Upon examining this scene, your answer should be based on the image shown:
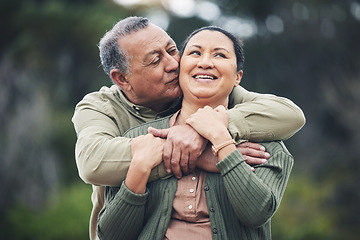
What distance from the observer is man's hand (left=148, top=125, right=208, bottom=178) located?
7.46 ft

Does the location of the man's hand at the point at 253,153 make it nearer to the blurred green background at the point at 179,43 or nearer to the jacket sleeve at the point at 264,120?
the jacket sleeve at the point at 264,120

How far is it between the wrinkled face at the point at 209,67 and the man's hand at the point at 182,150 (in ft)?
0.81

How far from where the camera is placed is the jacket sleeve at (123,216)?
2225 mm

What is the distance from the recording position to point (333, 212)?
37.3 ft

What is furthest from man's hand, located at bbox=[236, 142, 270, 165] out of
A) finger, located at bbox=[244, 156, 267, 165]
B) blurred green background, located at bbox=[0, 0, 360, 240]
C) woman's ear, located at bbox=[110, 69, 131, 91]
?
blurred green background, located at bbox=[0, 0, 360, 240]

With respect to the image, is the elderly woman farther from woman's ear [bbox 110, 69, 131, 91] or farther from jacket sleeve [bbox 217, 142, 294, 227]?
woman's ear [bbox 110, 69, 131, 91]

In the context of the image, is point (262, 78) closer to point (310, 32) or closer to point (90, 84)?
point (310, 32)

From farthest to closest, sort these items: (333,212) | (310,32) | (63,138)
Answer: (310,32) → (63,138) → (333,212)

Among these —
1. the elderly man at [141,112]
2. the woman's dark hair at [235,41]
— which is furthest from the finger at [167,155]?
the woman's dark hair at [235,41]

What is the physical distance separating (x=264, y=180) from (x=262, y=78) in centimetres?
1395

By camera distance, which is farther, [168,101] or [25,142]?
[25,142]

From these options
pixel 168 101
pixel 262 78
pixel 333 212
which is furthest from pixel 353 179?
pixel 168 101

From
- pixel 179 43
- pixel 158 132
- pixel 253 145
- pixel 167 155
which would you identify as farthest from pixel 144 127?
pixel 179 43

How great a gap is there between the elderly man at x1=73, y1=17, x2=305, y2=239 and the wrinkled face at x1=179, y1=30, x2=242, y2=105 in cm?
15
